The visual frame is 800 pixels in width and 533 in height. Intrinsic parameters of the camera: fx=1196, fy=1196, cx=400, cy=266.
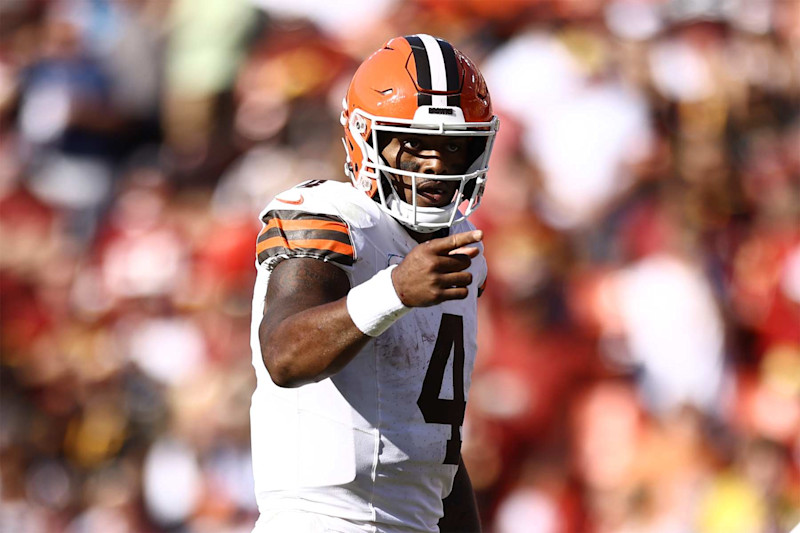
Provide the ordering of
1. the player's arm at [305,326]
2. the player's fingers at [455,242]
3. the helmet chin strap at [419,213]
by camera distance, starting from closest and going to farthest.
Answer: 1. the player's fingers at [455,242]
2. the player's arm at [305,326]
3. the helmet chin strap at [419,213]

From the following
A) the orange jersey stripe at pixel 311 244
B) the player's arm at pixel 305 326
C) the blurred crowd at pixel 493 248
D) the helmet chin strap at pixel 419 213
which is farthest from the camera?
the blurred crowd at pixel 493 248

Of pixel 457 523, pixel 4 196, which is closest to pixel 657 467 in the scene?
pixel 457 523

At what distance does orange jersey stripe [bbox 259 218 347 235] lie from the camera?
2.52 m

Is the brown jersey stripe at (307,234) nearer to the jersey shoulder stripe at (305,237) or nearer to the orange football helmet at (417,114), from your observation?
the jersey shoulder stripe at (305,237)

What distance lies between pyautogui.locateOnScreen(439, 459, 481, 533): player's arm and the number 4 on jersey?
0.77 feet

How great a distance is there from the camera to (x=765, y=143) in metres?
5.75

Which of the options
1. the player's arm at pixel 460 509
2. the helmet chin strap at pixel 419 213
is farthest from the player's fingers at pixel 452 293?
the player's arm at pixel 460 509

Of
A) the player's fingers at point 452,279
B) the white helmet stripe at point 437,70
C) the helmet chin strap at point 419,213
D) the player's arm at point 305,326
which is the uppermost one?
the white helmet stripe at point 437,70

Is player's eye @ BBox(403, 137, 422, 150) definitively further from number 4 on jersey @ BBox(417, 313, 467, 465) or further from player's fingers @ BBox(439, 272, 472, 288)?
player's fingers @ BBox(439, 272, 472, 288)

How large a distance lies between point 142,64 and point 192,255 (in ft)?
4.51

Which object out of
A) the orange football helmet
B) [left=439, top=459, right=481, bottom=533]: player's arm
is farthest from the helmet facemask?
[left=439, top=459, right=481, bottom=533]: player's arm

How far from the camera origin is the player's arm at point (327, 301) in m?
2.13

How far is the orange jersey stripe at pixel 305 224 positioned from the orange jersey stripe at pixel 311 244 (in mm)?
31

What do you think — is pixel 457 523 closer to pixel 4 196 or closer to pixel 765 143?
pixel 765 143
